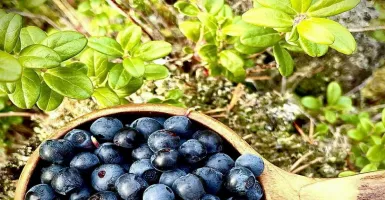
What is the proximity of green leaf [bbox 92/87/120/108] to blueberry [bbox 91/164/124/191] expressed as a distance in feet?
0.76

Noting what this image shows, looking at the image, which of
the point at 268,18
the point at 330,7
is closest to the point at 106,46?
the point at 268,18

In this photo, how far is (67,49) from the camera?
110cm

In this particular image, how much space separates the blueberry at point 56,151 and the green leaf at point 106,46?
0.88 ft

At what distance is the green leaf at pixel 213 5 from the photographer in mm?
1311

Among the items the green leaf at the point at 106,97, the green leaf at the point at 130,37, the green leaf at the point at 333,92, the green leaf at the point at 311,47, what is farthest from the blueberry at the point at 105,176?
the green leaf at the point at 333,92

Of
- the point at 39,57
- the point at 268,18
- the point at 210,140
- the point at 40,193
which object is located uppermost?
the point at 268,18

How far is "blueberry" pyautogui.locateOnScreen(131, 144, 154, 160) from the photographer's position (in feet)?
3.39

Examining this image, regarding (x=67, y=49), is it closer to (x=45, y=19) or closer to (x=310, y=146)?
(x=45, y=19)

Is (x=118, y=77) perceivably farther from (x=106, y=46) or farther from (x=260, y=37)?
(x=260, y=37)

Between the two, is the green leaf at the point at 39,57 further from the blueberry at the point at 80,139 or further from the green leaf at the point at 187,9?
the green leaf at the point at 187,9

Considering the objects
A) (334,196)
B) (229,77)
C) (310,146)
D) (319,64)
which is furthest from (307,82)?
(334,196)

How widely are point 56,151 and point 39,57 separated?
0.19 metres

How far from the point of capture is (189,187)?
943 mm

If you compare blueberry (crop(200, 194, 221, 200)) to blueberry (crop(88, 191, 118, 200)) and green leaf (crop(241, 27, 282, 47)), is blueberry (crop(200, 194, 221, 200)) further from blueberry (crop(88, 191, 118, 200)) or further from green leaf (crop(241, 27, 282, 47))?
green leaf (crop(241, 27, 282, 47))
